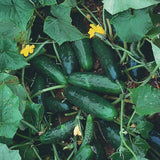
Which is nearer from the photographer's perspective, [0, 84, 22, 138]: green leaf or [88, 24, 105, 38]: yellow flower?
[0, 84, 22, 138]: green leaf

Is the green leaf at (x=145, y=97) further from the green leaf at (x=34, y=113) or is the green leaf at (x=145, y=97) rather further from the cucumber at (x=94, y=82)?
the green leaf at (x=34, y=113)

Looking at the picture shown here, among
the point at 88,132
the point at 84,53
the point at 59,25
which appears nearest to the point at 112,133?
the point at 88,132

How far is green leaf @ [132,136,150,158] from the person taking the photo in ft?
7.39

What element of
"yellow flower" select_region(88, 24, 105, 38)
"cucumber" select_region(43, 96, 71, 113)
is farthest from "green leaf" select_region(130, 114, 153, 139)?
"yellow flower" select_region(88, 24, 105, 38)

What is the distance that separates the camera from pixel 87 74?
257cm

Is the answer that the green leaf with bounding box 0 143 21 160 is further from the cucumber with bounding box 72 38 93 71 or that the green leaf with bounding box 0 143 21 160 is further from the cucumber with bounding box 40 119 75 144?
the cucumber with bounding box 72 38 93 71

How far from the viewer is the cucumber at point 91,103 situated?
2410 millimetres

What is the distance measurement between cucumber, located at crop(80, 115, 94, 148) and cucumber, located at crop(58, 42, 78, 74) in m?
0.48

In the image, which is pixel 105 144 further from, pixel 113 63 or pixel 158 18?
pixel 158 18

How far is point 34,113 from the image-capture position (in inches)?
99.3

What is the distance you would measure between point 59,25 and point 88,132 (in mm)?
940

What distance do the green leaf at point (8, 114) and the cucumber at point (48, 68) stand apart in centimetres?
52

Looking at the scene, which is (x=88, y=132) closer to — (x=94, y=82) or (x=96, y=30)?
(x=94, y=82)

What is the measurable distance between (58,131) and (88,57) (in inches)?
28.0
